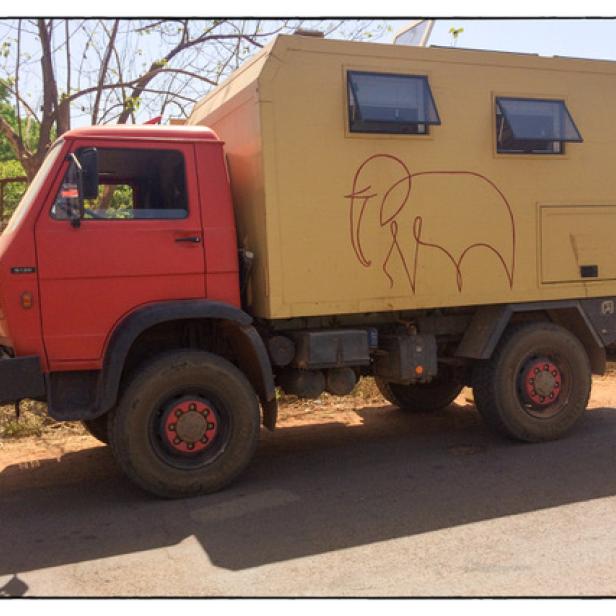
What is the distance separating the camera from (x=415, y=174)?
5.67 m

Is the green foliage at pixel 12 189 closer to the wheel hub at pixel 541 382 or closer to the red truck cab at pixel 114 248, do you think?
the red truck cab at pixel 114 248

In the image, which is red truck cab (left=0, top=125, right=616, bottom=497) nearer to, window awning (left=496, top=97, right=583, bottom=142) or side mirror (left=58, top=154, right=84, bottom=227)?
side mirror (left=58, top=154, right=84, bottom=227)

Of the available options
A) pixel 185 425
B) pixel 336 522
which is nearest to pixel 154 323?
pixel 185 425

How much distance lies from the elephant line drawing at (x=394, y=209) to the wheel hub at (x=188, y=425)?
1.68 metres

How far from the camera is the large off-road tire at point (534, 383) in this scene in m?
6.09

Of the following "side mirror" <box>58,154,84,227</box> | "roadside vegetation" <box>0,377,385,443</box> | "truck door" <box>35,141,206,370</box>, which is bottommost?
"roadside vegetation" <box>0,377,385,443</box>

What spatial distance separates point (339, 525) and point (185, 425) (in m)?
1.34

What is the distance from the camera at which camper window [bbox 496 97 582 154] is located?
19.5 ft

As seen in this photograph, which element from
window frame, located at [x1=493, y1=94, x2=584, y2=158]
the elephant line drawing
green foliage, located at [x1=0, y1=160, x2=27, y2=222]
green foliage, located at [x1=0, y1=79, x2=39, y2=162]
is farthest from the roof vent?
green foliage, located at [x1=0, y1=160, x2=27, y2=222]

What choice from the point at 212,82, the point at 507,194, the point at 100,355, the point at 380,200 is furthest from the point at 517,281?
the point at 212,82

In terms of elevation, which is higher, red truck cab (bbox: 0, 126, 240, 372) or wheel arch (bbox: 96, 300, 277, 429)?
red truck cab (bbox: 0, 126, 240, 372)

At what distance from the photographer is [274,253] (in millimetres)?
5246

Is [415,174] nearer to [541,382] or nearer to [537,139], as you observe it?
[537,139]

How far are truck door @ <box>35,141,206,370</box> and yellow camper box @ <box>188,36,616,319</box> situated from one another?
56cm
